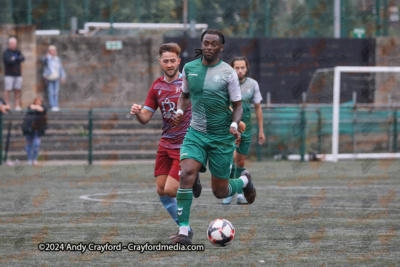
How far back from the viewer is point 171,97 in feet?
26.9

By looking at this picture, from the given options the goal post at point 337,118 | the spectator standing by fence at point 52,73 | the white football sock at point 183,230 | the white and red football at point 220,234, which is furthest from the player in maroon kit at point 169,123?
the spectator standing by fence at point 52,73

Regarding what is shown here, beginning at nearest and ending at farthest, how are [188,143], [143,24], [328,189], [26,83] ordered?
[188,143]
[328,189]
[26,83]
[143,24]

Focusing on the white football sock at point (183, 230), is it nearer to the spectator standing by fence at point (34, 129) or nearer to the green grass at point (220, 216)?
the green grass at point (220, 216)

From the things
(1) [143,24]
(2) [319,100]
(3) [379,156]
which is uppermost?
(1) [143,24]

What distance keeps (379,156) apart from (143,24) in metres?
8.37

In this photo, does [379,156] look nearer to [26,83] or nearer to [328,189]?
[328,189]

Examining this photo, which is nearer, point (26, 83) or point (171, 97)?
point (171, 97)

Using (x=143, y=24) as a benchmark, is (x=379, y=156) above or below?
below

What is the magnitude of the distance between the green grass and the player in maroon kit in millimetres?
496

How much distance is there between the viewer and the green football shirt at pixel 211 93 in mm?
7430

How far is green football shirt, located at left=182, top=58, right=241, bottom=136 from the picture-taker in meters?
7.43

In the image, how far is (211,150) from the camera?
7.59m

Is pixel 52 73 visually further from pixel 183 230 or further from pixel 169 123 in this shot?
pixel 183 230

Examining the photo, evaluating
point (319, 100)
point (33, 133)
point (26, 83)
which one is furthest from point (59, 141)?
point (319, 100)
